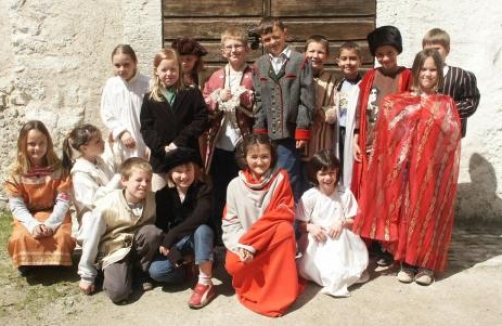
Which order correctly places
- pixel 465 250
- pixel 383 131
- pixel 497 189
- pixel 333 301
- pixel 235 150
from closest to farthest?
pixel 333 301 → pixel 383 131 → pixel 235 150 → pixel 465 250 → pixel 497 189

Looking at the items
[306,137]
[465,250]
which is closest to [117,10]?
[306,137]

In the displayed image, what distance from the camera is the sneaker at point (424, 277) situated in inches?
126

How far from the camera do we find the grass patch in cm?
305

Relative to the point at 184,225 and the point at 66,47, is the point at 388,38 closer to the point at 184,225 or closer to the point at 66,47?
the point at 184,225

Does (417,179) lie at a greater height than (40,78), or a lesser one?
lesser

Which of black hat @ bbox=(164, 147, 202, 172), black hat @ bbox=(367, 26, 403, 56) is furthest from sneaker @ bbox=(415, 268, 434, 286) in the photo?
black hat @ bbox=(164, 147, 202, 172)

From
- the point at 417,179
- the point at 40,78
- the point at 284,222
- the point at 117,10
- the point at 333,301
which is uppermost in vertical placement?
the point at 117,10

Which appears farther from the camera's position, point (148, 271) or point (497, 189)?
point (497, 189)

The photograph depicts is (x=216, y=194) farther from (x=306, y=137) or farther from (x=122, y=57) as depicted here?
(x=122, y=57)

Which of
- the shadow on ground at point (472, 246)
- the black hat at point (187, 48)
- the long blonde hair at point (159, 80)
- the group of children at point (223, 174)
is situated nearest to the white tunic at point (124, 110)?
the group of children at point (223, 174)

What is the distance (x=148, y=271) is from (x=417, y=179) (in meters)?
1.68

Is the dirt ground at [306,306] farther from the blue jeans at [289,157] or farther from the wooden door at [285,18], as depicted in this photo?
the wooden door at [285,18]

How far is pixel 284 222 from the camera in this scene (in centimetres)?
308

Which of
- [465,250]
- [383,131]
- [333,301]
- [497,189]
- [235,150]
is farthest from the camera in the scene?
[497,189]
